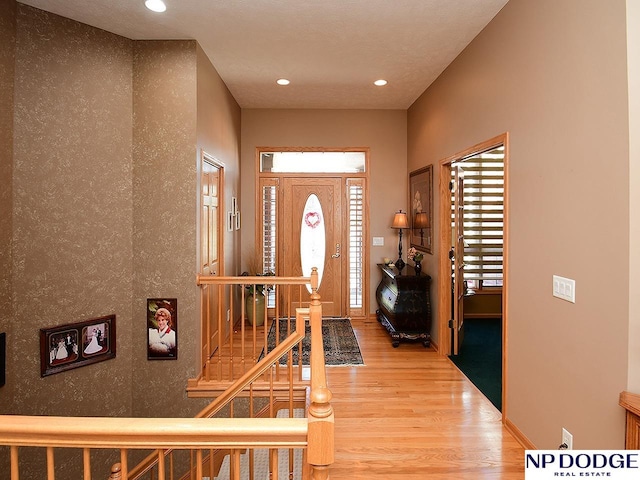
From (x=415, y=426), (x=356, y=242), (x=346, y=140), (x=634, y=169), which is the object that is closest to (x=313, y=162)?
(x=346, y=140)

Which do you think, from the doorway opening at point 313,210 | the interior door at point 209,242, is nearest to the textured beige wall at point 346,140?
the doorway opening at point 313,210

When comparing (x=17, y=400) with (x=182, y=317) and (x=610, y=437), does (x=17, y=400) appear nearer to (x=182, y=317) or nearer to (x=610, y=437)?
(x=182, y=317)

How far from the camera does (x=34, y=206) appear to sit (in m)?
2.98

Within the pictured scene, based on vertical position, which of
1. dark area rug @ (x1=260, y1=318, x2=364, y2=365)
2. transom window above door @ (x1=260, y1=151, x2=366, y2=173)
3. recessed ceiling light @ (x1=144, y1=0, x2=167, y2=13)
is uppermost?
recessed ceiling light @ (x1=144, y1=0, x2=167, y2=13)

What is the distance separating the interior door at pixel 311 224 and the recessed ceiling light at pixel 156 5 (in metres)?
3.08

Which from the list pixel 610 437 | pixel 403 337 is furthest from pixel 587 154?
pixel 403 337

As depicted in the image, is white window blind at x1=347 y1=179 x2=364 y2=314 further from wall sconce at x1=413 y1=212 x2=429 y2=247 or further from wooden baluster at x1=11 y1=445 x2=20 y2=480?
wooden baluster at x1=11 y1=445 x2=20 y2=480

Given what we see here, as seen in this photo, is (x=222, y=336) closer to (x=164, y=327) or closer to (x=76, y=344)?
(x=164, y=327)

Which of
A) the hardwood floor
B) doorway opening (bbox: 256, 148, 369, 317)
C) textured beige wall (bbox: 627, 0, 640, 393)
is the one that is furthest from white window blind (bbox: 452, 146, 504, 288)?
textured beige wall (bbox: 627, 0, 640, 393)

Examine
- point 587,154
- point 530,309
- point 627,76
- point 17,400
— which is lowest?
point 17,400

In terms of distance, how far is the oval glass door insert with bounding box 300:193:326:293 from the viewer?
19.3 feet

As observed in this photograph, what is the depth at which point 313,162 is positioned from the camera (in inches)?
232

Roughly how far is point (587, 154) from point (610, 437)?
4.47ft

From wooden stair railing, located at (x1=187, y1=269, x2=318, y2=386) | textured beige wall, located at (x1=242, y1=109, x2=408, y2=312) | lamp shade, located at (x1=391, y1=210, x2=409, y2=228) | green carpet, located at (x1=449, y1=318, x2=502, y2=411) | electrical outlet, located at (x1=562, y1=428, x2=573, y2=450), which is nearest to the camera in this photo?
electrical outlet, located at (x1=562, y1=428, x2=573, y2=450)
